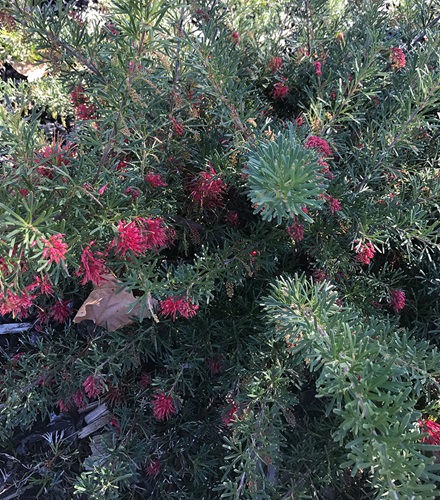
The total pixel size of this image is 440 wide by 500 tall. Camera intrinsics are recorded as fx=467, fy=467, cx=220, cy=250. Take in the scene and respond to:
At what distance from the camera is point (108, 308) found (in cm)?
181

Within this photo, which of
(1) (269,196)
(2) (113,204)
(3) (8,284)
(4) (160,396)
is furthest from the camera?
(4) (160,396)

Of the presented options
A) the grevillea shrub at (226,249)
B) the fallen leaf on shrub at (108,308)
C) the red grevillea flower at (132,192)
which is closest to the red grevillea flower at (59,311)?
the grevillea shrub at (226,249)

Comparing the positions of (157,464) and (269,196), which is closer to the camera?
(269,196)

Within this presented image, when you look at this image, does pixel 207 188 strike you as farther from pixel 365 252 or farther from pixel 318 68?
pixel 318 68

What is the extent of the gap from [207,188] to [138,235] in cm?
40

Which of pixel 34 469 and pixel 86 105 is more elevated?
pixel 86 105

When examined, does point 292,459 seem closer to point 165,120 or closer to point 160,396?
point 160,396

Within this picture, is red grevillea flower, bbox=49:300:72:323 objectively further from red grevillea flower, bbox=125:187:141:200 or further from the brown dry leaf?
the brown dry leaf

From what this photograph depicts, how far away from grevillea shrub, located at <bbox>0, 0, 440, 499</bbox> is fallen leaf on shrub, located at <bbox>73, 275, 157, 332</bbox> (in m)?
0.04

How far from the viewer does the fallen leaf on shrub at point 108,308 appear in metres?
1.75

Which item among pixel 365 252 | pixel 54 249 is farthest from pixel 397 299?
pixel 54 249

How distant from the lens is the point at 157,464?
6.15 ft

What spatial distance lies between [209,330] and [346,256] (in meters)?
0.61

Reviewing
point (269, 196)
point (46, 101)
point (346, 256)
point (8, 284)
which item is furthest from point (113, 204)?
point (46, 101)
